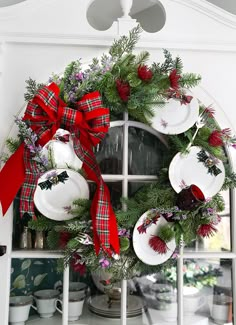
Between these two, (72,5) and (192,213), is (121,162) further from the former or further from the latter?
(72,5)

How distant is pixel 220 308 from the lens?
120 centimetres

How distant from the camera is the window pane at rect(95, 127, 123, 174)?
1183mm

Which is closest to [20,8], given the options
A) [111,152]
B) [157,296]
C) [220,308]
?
[111,152]

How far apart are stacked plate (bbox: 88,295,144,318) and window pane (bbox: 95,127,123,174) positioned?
1.37ft

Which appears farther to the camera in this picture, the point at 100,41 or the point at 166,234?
the point at 100,41

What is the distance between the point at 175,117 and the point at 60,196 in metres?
0.44

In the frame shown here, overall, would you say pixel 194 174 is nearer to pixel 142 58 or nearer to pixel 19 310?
pixel 142 58

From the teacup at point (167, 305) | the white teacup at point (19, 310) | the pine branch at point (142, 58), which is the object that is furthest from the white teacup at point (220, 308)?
the pine branch at point (142, 58)

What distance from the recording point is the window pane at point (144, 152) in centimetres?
119

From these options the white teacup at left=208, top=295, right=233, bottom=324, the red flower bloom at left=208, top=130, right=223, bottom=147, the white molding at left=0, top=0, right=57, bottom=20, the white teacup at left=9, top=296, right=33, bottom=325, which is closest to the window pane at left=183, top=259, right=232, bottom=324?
the white teacup at left=208, top=295, right=233, bottom=324

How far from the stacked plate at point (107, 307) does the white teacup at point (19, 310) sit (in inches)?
8.0

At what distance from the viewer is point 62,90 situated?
110 cm

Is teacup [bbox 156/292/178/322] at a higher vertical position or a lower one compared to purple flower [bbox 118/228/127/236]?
lower

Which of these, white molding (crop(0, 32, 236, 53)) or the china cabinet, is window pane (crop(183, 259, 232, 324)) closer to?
the china cabinet
